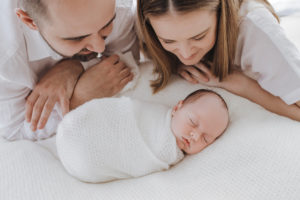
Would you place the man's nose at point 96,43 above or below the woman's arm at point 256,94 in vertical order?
above

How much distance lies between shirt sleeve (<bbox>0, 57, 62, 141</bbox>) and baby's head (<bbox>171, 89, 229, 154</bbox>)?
0.61 meters

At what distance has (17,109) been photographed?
4.36 feet

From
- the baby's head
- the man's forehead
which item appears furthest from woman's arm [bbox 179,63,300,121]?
the man's forehead

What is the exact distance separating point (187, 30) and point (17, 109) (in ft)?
2.83

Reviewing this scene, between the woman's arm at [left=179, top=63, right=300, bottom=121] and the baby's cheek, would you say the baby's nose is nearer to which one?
the baby's cheek

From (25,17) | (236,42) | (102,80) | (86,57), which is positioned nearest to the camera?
(25,17)

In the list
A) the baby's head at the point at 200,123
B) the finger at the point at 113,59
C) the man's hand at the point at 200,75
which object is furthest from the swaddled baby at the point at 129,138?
the finger at the point at 113,59

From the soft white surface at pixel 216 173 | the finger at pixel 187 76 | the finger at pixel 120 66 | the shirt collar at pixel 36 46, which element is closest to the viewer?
the soft white surface at pixel 216 173

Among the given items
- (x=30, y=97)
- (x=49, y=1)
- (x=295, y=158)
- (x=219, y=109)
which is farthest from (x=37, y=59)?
(x=295, y=158)

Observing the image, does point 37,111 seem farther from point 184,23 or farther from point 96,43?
point 184,23

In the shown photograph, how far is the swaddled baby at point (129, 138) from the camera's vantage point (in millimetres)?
1064

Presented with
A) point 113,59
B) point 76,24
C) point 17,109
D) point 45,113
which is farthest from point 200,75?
point 17,109

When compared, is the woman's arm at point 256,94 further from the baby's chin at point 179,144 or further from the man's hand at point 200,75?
the baby's chin at point 179,144

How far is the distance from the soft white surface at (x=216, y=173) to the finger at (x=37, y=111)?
0.12 meters
